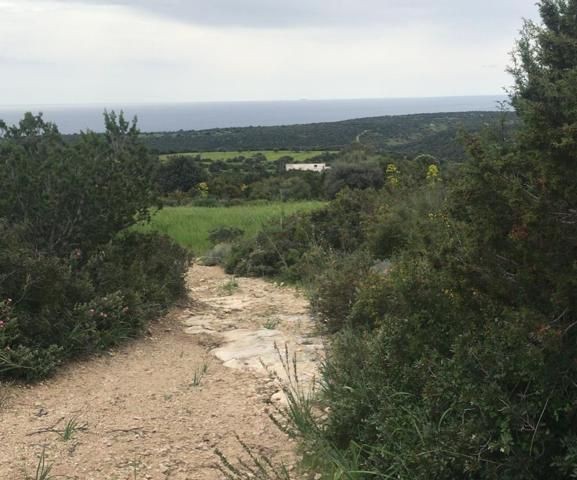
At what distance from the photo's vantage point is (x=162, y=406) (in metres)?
4.58

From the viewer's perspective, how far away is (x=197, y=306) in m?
7.98

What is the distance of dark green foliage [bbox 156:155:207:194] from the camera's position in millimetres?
34594

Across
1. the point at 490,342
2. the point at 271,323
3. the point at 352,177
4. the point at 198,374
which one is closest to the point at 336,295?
the point at 271,323

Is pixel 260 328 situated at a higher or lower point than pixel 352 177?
lower

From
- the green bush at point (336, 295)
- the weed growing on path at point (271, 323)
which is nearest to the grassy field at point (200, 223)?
the weed growing on path at point (271, 323)

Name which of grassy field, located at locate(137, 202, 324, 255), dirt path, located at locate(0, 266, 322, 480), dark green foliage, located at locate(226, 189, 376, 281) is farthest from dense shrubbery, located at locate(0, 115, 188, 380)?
grassy field, located at locate(137, 202, 324, 255)

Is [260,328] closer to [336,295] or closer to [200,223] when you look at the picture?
[336,295]

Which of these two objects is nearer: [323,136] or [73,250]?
[73,250]

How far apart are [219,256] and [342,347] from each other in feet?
24.9

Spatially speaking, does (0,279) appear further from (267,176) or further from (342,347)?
(267,176)

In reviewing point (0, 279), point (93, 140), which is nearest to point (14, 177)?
point (93, 140)

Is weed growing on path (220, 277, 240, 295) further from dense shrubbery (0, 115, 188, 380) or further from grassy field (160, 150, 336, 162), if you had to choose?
grassy field (160, 150, 336, 162)

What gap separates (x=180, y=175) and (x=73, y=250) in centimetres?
2874

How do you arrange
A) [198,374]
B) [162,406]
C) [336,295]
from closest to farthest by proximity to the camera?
1. [162,406]
2. [198,374]
3. [336,295]
